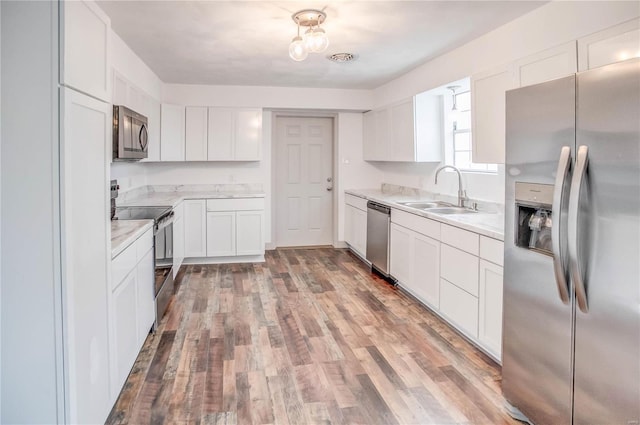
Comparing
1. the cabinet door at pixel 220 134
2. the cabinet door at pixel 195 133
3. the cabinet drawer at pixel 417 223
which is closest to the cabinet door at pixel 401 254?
the cabinet drawer at pixel 417 223

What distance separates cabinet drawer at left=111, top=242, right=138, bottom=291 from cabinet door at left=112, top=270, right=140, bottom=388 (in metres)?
0.04

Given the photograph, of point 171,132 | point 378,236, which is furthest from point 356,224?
point 171,132

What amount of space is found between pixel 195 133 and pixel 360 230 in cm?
250

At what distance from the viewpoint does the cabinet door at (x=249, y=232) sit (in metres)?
5.45

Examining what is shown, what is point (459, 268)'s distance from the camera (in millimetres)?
3119

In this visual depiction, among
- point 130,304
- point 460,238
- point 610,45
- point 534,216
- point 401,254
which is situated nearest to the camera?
point 534,216

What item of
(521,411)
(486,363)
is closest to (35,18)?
(521,411)

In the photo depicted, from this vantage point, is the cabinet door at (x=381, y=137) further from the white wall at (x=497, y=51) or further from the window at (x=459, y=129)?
the window at (x=459, y=129)

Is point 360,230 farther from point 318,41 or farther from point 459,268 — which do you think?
point 318,41

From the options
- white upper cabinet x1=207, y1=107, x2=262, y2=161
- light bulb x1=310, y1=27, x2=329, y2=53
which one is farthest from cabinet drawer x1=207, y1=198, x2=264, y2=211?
A: light bulb x1=310, y1=27, x2=329, y2=53

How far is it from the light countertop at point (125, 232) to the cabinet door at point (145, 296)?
20cm

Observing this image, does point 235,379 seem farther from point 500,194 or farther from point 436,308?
point 500,194

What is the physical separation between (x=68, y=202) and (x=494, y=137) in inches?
109

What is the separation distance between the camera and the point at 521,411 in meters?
2.12
